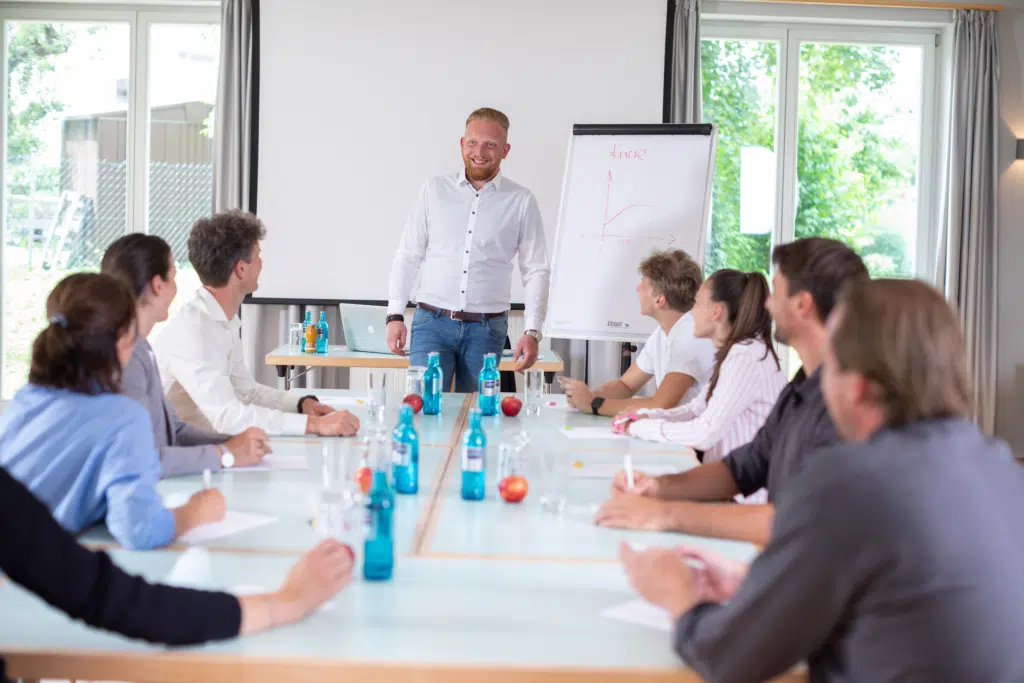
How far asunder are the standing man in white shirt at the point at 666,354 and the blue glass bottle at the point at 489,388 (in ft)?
0.87

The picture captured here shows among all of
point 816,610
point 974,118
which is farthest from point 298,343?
point 816,610

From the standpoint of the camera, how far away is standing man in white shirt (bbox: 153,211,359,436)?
281 centimetres

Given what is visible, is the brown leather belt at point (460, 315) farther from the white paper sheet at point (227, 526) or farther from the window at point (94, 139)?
the window at point (94, 139)

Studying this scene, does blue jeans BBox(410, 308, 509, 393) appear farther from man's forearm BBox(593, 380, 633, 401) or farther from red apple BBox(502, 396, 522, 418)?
red apple BBox(502, 396, 522, 418)

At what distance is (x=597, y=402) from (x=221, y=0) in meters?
3.82

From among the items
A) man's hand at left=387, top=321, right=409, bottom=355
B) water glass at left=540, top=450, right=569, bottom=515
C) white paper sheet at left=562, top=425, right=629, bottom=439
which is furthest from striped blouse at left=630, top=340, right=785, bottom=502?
man's hand at left=387, top=321, right=409, bottom=355

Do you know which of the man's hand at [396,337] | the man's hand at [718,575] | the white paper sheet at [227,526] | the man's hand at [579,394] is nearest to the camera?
the man's hand at [718,575]

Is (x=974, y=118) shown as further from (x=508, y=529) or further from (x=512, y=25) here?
(x=508, y=529)

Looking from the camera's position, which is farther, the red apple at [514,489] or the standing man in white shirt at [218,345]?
the standing man in white shirt at [218,345]

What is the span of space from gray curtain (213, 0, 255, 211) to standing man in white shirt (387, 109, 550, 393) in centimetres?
188

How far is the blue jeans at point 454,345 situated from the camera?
407 cm

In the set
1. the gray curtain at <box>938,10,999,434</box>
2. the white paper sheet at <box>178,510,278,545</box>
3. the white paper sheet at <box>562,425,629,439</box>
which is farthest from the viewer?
the gray curtain at <box>938,10,999,434</box>

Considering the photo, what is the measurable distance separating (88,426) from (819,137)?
18.1ft

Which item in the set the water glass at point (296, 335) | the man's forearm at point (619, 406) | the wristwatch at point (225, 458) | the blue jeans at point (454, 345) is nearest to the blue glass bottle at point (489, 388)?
the man's forearm at point (619, 406)
